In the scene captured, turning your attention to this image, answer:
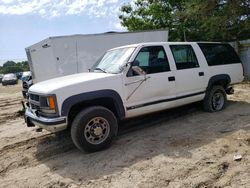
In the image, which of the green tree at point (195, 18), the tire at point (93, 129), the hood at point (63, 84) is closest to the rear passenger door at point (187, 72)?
the hood at point (63, 84)

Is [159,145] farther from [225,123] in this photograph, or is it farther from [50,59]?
[50,59]

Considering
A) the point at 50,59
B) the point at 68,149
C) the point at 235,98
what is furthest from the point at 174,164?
the point at 50,59

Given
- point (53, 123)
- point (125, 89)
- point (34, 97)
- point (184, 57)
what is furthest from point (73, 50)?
point (53, 123)

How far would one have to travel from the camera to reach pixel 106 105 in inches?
252

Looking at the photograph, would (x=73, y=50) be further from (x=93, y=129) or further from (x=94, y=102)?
(x=93, y=129)

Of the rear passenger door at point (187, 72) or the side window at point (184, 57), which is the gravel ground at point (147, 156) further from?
the side window at point (184, 57)

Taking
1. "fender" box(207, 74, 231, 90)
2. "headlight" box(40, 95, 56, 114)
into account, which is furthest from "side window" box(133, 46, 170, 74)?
"headlight" box(40, 95, 56, 114)

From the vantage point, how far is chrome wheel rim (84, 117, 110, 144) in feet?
19.3

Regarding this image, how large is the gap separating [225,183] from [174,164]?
944mm

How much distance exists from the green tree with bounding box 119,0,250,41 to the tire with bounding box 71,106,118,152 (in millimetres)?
10600

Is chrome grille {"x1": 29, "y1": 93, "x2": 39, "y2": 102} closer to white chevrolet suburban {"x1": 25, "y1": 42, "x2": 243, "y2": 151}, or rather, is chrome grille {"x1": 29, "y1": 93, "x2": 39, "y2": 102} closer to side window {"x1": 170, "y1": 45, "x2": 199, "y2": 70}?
white chevrolet suburban {"x1": 25, "y1": 42, "x2": 243, "y2": 151}

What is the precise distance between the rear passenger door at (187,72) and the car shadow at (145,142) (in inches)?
28.3

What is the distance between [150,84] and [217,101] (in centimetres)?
267

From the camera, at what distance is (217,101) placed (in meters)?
8.52
